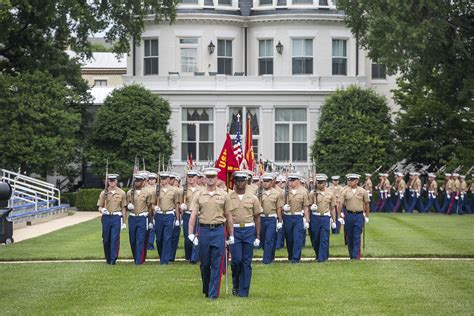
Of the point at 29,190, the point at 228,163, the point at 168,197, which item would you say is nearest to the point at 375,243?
the point at 168,197

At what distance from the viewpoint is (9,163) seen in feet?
186

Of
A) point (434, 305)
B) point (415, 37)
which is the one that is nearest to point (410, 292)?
point (434, 305)

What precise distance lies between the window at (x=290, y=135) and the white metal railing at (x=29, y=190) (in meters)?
13.7

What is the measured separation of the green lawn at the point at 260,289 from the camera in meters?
20.3

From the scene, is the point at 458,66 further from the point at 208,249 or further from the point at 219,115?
the point at 219,115

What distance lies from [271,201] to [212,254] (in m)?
7.30

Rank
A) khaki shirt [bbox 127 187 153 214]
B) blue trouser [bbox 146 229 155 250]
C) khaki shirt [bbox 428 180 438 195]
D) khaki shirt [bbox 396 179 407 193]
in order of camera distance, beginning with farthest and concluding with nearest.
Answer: khaki shirt [bbox 396 179 407 193] < khaki shirt [bbox 428 180 438 195] < blue trouser [bbox 146 229 155 250] < khaki shirt [bbox 127 187 153 214]

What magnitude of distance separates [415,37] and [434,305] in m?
12.6

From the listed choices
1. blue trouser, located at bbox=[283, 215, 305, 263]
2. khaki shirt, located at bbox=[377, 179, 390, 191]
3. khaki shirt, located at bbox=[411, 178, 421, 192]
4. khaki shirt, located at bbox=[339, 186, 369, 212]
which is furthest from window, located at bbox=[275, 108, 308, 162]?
blue trouser, located at bbox=[283, 215, 305, 263]

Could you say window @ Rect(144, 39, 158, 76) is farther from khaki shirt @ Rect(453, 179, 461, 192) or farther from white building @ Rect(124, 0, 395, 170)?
khaki shirt @ Rect(453, 179, 461, 192)

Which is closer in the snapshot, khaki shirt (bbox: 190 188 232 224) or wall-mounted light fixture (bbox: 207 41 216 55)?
khaki shirt (bbox: 190 188 232 224)

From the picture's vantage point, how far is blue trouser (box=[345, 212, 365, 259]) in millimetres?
29641

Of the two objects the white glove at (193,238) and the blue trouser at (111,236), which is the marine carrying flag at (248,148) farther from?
the white glove at (193,238)

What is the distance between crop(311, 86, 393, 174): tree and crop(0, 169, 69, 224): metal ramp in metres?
13.5
